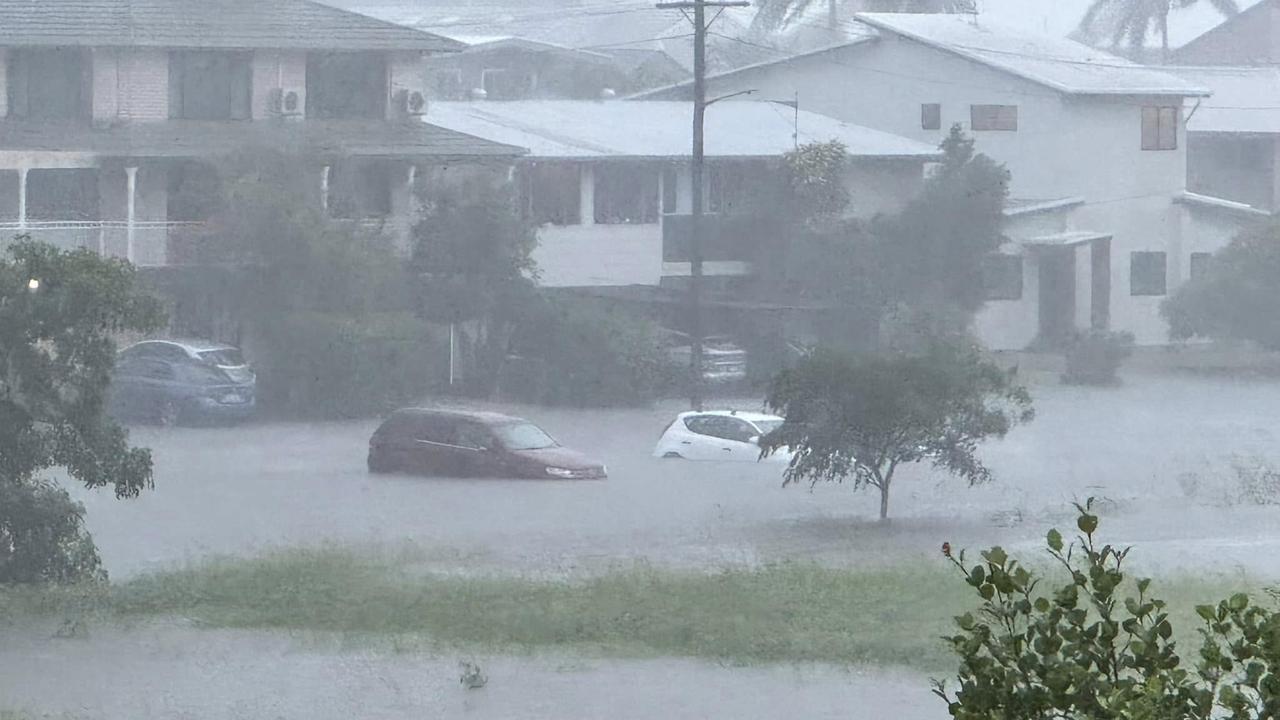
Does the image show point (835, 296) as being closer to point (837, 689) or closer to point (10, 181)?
point (10, 181)

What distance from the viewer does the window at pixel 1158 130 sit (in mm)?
32031

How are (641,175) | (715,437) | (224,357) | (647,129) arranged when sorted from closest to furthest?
1. (715,437)
2. (224,357)
3. (641,175)
4. (647,129)

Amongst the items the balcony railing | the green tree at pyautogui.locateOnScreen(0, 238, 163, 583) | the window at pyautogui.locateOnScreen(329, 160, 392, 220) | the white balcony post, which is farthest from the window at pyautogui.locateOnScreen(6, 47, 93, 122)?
the green tree at pyautogui.locateOnScreen(0, 238, 163, 583)

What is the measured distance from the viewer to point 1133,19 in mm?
48406

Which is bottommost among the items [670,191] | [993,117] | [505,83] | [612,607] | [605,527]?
[605,527]

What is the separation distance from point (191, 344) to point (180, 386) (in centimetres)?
68

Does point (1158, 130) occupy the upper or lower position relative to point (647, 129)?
upper

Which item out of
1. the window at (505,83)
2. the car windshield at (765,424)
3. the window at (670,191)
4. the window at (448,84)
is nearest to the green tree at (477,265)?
the window at (670,191)

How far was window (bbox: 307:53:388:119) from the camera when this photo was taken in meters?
26.3

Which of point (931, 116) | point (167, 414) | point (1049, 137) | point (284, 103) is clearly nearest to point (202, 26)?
point (284, 103)

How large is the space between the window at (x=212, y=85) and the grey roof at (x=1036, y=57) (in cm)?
1264

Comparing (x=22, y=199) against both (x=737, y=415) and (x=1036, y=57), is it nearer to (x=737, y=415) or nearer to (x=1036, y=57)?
(x=737, y=415)

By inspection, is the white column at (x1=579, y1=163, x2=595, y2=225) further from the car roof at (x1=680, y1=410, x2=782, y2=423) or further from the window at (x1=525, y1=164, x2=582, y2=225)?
the car roof at (x1=680, y1=410, x2=782, y2=423)

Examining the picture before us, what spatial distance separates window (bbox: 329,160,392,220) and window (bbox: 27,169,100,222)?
301cm
